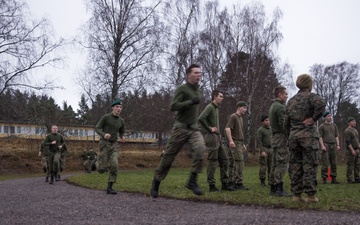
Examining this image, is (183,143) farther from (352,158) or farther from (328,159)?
(352,158)

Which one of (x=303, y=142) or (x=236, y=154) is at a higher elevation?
(x=303, y=142)

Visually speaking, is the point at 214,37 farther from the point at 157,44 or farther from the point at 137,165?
the point at 137,165

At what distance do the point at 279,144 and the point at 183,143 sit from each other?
2.28 m

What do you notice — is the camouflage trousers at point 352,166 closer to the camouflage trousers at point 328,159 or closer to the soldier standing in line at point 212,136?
the camouflage trousers at point 328,159

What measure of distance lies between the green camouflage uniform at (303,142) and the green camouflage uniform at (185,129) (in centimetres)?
165

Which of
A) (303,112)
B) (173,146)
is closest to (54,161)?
(173,146)

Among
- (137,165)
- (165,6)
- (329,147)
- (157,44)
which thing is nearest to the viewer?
(329,147)

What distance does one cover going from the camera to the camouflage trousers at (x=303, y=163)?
725cm

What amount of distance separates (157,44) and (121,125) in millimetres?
21155

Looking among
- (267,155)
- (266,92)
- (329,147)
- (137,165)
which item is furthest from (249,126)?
(267,155)

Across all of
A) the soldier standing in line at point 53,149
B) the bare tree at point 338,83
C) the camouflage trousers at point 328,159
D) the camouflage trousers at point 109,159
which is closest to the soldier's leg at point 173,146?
the camouflage trousers at point 109,159

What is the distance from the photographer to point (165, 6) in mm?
34938

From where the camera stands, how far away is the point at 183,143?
24.9ft

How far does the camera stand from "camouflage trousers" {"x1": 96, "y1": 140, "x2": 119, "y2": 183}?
9750mm
